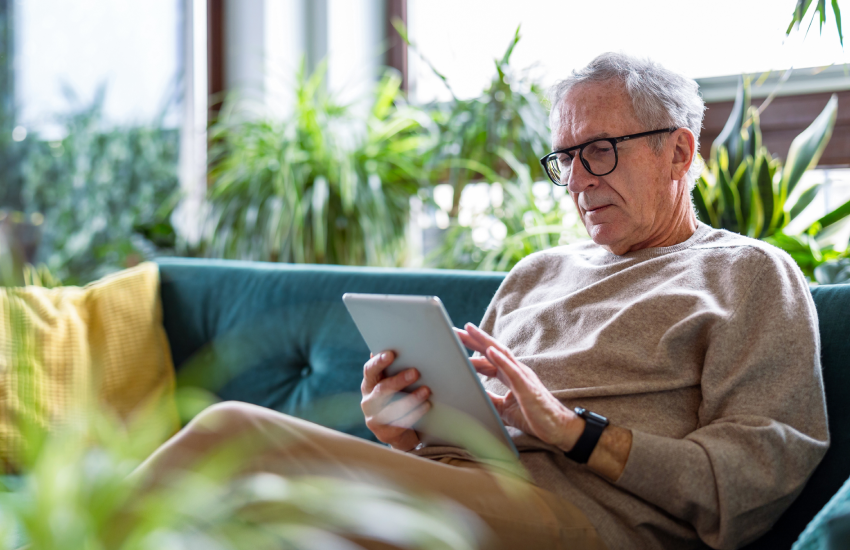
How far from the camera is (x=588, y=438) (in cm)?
98

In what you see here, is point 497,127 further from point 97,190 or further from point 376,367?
point 97,190

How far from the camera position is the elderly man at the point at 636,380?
0.95 metres

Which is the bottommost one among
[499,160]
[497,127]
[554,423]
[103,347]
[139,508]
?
[103,347]

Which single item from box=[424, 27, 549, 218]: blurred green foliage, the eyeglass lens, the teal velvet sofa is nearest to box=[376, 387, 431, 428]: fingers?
the teal velvet sofa

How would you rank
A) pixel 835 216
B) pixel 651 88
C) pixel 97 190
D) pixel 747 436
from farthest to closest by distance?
pixel 97 190
pixel 835 216
pixel 651 88
pixel 747 436

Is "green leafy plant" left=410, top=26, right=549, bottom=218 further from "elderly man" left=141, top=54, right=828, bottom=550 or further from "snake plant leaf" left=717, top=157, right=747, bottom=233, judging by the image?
"elderly man" left=141, top=54, right=828, bottom=550

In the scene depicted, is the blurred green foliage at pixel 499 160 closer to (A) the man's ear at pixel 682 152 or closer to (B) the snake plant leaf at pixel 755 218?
(B) the snake plant leaf at pixel 755 218

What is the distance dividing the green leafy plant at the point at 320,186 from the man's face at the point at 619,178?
3.98ft

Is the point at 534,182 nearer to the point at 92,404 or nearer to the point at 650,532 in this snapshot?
the point at 650,532

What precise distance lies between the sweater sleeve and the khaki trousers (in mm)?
119

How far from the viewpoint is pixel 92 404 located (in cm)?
51

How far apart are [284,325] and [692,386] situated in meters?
0.96

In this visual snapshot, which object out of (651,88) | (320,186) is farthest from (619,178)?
(320,186)

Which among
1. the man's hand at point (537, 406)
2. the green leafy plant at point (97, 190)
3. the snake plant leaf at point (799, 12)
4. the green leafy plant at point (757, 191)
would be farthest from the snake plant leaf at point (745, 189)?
the green leafy plant at point (97, 190)
